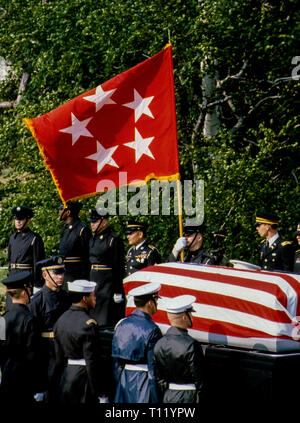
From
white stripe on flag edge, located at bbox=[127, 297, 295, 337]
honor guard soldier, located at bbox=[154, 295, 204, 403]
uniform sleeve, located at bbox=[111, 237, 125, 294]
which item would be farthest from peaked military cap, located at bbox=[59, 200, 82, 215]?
honor guard soldier, located at bbox=[154, 295, 204, 403]

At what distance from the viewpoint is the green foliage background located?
34.2 ft

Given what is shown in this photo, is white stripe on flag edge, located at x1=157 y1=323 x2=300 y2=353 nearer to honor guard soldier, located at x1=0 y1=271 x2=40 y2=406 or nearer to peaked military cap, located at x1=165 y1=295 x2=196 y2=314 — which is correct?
peaked military cap, located at x1=165 y1=295 x2=196 y2=314

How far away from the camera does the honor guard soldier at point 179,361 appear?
5.06m

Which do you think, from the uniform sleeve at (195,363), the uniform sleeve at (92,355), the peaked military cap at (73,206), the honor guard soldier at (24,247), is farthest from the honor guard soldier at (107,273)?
the uniform sleeve at (195,363)

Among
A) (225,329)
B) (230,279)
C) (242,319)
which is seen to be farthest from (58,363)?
(230,279)

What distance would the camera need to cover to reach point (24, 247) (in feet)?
31.4

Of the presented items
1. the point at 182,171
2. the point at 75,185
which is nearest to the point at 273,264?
the point at 75,185

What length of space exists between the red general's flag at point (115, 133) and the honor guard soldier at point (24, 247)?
72.4 inches

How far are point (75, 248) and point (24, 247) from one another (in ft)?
2.27

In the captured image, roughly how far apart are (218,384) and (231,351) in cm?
31

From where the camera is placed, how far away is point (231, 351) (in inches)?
235

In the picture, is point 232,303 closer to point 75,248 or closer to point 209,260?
point 209,260

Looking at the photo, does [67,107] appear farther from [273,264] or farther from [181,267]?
[273,264]

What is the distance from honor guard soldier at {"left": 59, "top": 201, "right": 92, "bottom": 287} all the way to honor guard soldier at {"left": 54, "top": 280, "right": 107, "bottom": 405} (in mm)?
Answer: 3911
